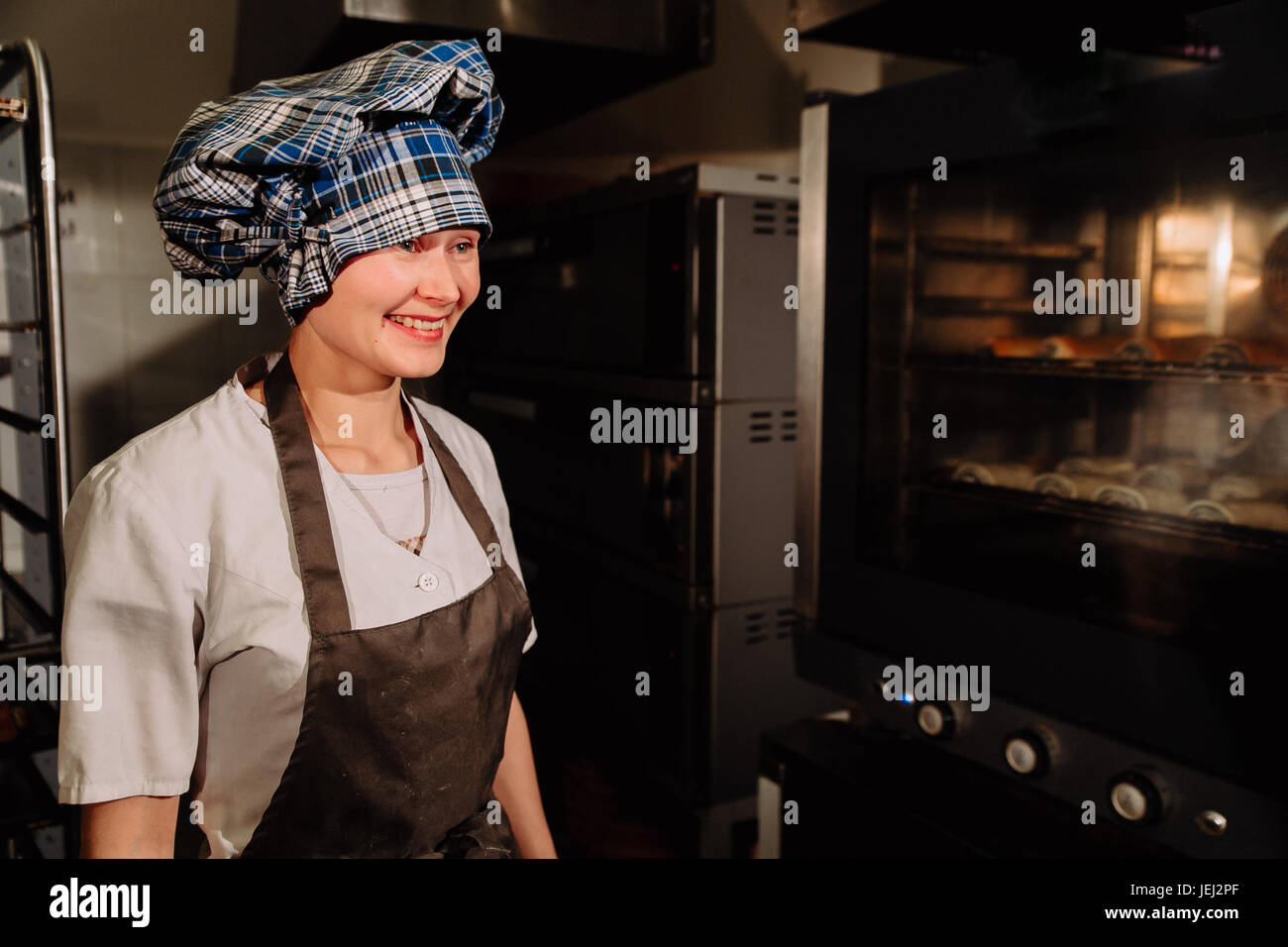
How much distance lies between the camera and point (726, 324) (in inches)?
51.8

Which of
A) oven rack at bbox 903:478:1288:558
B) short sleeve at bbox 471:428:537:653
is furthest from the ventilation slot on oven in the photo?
short sleeve at bbox 471:428:537:653

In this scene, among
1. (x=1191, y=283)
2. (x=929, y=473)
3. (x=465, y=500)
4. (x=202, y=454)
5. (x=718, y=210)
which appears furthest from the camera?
(x=718, y=210)

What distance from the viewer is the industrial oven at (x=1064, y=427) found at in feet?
2.64

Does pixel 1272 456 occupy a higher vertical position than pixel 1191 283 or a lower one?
lower

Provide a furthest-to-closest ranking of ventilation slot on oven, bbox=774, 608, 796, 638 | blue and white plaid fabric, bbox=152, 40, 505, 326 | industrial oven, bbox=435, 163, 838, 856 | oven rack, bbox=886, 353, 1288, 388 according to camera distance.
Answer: ventilation slot on oven, bbox=774, 608, 796, 638, industrial oven, bbox=435, 163, 838, 856, oven rack, bbox=886, 353, 1288, 388, blue and white plaid fabric, bbox=152, 40, 505, 326

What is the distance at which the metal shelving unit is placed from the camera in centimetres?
69

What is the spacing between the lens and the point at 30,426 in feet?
2.45

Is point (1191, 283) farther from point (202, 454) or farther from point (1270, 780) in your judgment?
point (202, 454)

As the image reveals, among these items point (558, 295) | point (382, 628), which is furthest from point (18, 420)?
point (558, 295)

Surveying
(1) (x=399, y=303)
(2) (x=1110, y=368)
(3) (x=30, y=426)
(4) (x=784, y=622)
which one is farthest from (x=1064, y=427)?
(3) (x=30, y=426)

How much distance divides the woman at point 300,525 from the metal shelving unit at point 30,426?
122mm

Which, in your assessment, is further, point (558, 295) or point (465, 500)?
point (558, 295)

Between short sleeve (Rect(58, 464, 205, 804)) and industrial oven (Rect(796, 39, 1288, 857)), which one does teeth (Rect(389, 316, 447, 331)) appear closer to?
short sleeve (Rect(58, 464, 205, 804))

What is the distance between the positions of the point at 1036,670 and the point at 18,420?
0.98 metres
